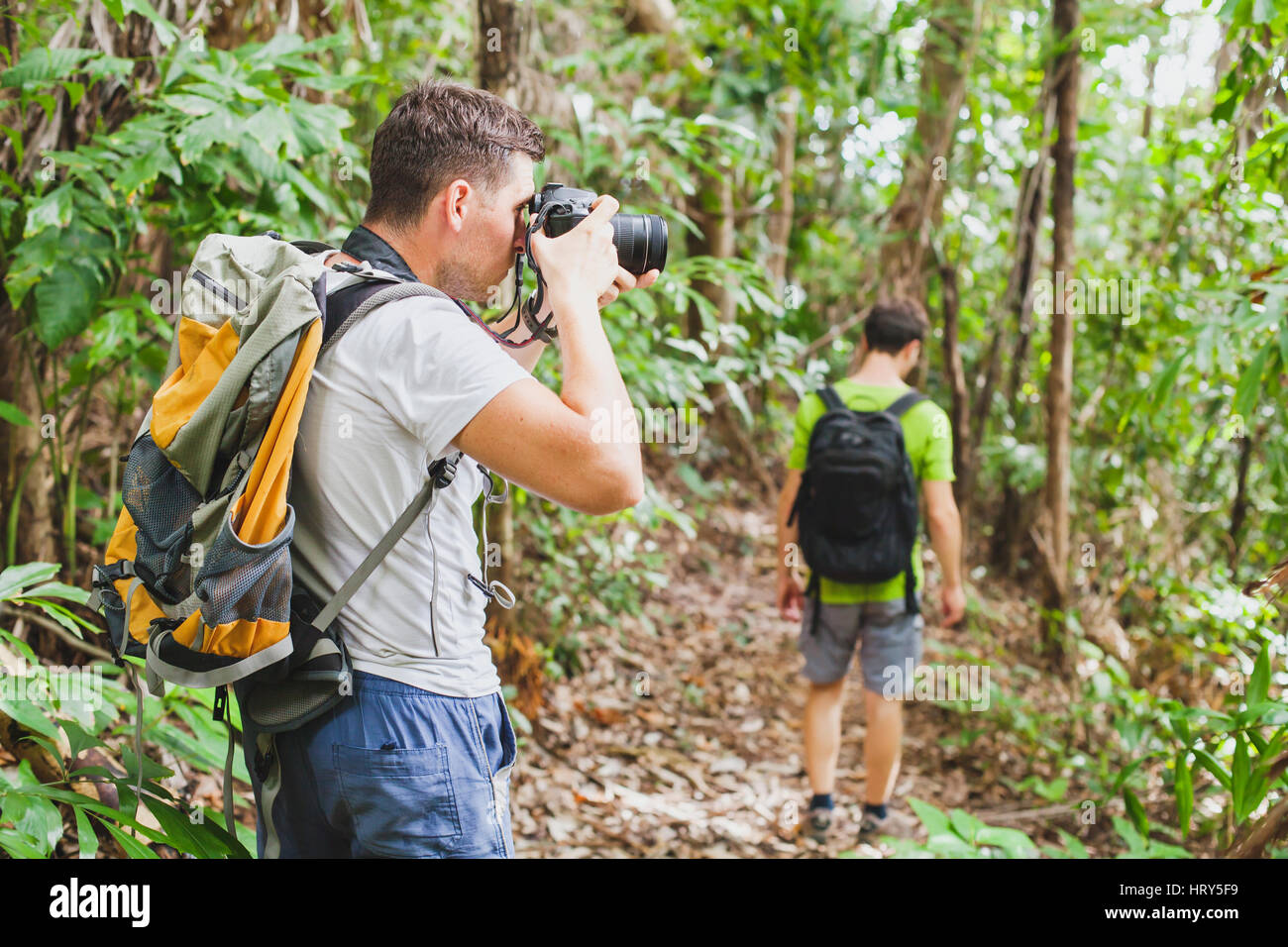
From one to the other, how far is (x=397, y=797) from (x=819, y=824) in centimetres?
251

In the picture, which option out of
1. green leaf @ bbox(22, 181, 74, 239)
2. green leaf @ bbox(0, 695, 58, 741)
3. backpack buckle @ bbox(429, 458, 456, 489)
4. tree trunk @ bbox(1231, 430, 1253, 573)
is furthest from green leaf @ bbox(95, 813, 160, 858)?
tree trunk @ bbox(1231, 430, 1253, 573)

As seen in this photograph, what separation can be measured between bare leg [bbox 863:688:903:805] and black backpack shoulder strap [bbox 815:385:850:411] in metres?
1.02

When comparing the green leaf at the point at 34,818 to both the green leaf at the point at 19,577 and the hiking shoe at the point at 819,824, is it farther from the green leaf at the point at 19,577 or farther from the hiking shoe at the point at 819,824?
the hiking shoe at the point at 819,824

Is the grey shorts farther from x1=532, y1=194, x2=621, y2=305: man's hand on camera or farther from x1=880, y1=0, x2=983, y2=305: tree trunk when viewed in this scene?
x1=880, y1=0, x2=983, y2=305: tree trunk

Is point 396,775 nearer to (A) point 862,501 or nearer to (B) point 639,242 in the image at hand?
(B) point 639,242

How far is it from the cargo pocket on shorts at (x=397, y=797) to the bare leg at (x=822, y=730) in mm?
2390

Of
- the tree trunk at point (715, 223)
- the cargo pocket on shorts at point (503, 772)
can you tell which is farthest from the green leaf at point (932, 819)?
the tree trunk at point (715, 223)

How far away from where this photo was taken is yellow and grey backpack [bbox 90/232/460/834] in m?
1.29

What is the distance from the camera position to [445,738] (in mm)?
1429

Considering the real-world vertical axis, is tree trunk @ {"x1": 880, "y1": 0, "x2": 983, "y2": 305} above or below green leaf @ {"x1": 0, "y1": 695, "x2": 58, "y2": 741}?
above

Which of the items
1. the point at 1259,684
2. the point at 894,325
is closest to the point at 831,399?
the point at 894,325
